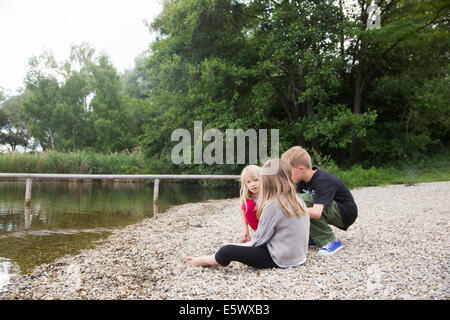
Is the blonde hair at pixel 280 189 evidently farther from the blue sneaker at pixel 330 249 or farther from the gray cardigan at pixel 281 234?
the blue sneaker at pixel 330 249

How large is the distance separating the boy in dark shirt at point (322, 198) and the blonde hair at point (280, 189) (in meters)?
0.33

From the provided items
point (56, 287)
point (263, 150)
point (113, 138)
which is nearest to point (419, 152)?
point (263, 150)

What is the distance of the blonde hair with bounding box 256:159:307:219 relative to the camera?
2895 millimetres

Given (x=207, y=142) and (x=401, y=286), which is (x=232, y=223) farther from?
(x=207, y=142)

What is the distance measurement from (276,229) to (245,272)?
49 cm

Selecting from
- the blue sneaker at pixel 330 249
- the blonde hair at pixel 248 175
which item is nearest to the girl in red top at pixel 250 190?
the blonde hair at pixel 248 175

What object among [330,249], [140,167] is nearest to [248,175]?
[330,249]

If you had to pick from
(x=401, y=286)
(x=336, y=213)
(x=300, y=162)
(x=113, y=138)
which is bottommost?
(x=401, y=286)

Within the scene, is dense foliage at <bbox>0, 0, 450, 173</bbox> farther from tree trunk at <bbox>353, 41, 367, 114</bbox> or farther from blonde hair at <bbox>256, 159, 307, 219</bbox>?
blonde hair at <bbox>256, 159, 307, 219</bbox>

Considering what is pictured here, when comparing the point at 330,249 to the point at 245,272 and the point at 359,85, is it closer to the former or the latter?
the point at 245,272

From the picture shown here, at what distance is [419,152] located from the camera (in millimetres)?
15539

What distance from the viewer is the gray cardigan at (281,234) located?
9.45 ft

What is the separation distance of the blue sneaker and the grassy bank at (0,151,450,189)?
300 inches

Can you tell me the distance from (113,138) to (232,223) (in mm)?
25300
